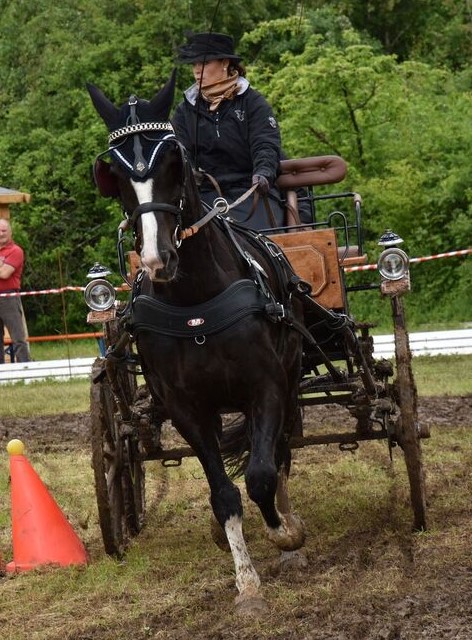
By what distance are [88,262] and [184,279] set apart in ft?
64.2

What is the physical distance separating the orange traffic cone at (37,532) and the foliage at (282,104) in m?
12.9

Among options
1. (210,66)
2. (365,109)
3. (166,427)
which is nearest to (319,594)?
(210,66)

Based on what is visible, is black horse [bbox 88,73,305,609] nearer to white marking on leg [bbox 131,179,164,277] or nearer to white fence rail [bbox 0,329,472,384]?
white marking on leg [bbox 131,179,164,277]

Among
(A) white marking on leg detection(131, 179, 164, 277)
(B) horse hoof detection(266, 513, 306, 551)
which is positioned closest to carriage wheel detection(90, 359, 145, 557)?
(B) horse hoof detection(266, 513, 306, 551)

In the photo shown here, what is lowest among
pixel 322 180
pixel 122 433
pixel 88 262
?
pixel 88 262

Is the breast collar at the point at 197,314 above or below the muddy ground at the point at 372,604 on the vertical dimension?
above

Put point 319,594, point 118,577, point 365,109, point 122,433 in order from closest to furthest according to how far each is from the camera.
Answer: point 319,594
point 118,577
point 122,433
point 365,109

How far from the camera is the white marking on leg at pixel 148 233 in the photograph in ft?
18.0

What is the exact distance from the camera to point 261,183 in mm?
7273

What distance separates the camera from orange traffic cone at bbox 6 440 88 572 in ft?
24.0

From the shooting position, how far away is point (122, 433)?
7477 mm

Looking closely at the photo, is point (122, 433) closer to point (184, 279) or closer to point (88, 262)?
point (184, 279)

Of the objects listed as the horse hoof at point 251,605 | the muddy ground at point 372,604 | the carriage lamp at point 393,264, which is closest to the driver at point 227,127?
the carriage lamp at point 393,264

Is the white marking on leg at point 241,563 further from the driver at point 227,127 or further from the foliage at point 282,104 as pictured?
the foliage at point 282,104
